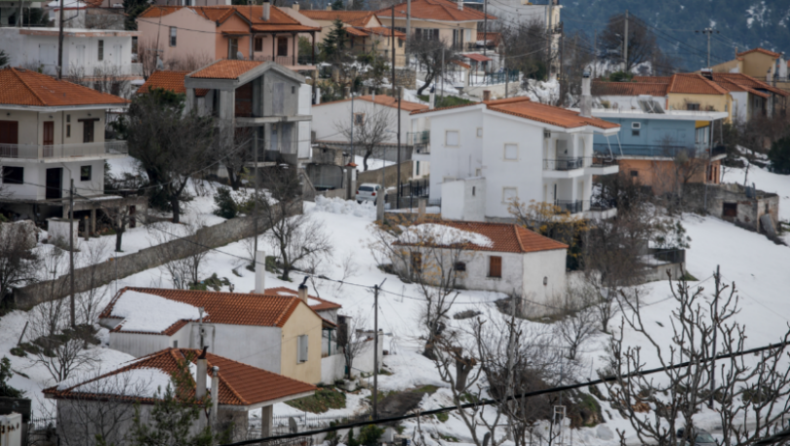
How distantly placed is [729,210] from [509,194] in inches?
668

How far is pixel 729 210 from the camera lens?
60.1 metres

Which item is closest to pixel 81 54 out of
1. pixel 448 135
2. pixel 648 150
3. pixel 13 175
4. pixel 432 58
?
pixel 13 175

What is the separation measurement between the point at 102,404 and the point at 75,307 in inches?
340

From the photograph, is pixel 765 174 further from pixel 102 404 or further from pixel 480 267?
pixel 102 404

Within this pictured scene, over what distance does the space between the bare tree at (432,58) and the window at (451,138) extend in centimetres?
2299

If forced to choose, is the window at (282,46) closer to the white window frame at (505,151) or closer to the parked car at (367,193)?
the parked car at (367,193)

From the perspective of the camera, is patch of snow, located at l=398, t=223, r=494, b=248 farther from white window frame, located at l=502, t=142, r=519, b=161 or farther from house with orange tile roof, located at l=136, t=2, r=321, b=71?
house with orange tile roof, located at l=136, t=2, r=321, b=71

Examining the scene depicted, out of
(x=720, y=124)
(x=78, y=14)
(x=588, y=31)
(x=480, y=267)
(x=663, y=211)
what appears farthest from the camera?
(x=588, y=31)

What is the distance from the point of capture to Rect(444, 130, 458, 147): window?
169 feet

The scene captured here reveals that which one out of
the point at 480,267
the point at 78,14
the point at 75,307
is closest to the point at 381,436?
the point at 75,307

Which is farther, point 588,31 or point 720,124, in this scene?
point 588,31

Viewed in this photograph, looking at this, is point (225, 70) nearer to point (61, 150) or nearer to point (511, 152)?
point (61, 150)

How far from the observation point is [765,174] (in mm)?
71125

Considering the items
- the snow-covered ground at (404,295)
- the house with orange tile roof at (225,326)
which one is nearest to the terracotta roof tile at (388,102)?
the snow-covered ground at (404,295)
